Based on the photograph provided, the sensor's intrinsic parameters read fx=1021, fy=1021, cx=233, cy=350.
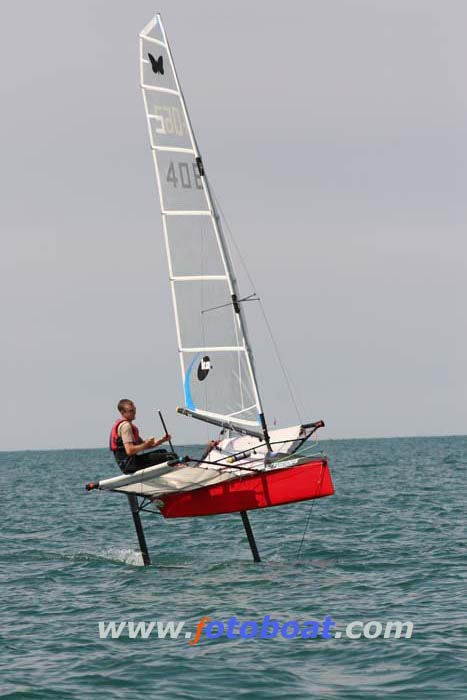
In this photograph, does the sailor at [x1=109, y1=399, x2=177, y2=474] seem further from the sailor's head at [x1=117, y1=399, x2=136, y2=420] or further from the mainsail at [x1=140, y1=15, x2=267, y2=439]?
the mainsail at [x1=140, y1=15, x2=267, y2=439]

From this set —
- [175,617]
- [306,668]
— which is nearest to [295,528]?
[175,617]

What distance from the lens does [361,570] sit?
17156 mm

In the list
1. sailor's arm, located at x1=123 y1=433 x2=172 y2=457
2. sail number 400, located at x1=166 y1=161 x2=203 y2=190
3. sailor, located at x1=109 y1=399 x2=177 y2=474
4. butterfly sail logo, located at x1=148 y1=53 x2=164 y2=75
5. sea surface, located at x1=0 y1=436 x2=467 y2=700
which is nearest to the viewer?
sea surface, located at x1=0 y1=436 x2=467 y2=700

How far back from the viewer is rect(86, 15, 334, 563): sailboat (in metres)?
17.3

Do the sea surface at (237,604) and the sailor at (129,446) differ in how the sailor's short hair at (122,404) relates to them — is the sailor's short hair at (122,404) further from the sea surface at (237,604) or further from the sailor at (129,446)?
the sea surface at (237,604)

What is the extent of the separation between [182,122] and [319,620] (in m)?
9.33

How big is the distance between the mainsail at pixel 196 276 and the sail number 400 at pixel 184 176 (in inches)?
0.7

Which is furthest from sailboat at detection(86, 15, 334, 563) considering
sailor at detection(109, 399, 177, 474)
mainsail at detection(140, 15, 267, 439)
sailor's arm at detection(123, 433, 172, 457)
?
sailor's arm at detection(123, 433, 172, 457)

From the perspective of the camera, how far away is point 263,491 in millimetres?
16562

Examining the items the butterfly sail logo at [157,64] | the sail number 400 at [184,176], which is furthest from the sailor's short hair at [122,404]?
the butterfly sail logo at [157,64]

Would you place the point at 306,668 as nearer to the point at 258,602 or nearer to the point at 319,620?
the point at 319,620

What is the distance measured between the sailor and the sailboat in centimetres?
68

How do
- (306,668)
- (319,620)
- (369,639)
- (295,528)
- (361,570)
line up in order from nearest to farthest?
(306,668) < (369,639) < (319,620) < (361,570) < (295,528)

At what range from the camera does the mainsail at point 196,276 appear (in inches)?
699
